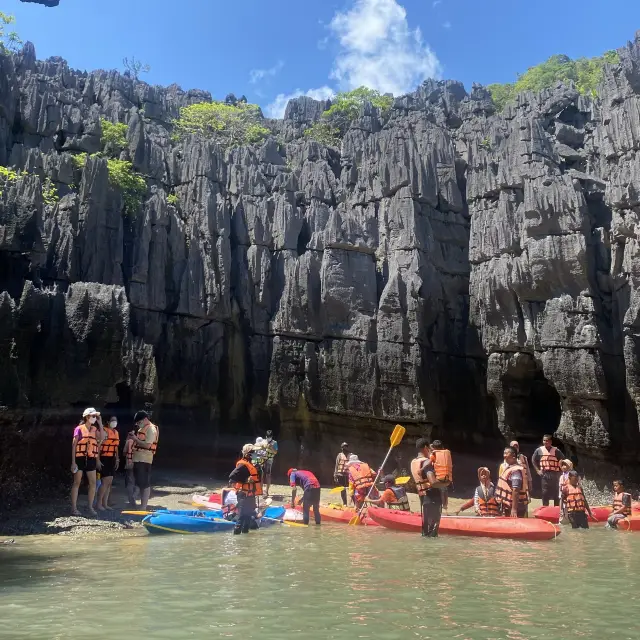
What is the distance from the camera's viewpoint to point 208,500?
1600 centimetres

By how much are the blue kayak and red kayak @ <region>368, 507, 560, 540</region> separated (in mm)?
3303

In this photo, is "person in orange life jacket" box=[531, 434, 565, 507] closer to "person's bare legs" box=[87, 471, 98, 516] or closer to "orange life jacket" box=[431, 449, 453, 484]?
"orange life jacket" box=[431, 449, 453, 484]

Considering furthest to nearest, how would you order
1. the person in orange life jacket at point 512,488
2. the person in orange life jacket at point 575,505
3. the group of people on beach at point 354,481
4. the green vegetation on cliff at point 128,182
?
the green vegetation on cliff at point 128,182
the person in orange life jacket at point 575,505
the person in orange life jacket at point 512,488
the group of people on beach at point 354,481

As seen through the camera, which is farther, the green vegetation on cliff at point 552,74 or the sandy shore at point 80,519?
the green vegetation on cliff at point 552,74

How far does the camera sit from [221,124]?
43.7 metres

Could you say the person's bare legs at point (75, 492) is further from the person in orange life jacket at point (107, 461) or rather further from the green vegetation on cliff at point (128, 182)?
the green vegetation on cliff at point (128, 182)

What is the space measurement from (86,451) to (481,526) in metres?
7.80

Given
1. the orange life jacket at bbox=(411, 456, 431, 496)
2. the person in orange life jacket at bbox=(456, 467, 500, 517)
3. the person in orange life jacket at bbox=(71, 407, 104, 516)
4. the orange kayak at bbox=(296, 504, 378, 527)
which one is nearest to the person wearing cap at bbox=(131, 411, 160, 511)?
the person in orange life jacket at bbox=(71, 407, 104, 516)

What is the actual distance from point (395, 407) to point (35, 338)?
1321 centimetres

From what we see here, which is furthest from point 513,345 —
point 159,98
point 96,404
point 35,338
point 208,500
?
point 159,98

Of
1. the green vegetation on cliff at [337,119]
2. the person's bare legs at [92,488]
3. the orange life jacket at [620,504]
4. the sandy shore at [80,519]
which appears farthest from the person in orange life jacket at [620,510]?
the green vegetation on cliff at [337,119]

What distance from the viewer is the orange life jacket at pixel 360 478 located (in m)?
14.1

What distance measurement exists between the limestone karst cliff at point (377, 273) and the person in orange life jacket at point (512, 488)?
8.49 metres

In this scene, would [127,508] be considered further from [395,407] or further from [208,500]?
[395,407]
